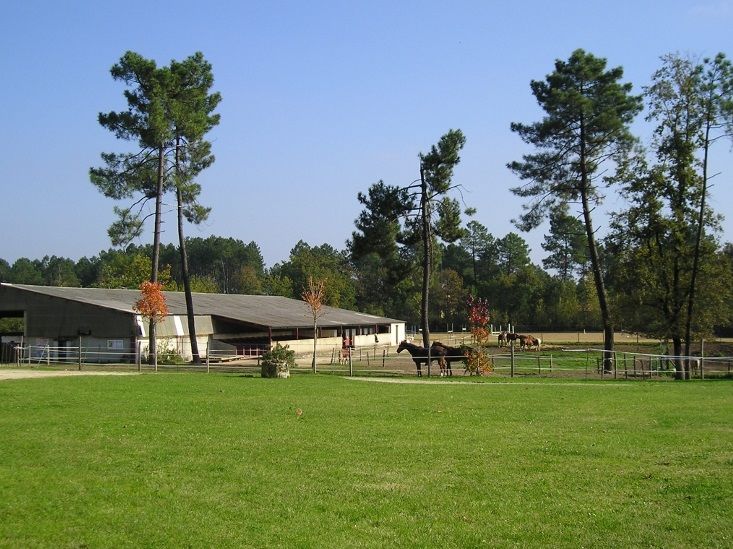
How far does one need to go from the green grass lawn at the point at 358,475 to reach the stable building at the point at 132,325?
2327cm

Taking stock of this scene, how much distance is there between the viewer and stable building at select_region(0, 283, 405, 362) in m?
41.6

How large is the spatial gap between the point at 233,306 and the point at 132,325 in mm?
16776

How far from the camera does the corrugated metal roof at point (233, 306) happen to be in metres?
45.1

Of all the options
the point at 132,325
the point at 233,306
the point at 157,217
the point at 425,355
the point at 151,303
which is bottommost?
the point at 425,355

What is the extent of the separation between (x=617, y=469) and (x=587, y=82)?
30820 mm

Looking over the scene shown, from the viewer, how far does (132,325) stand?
4134 centimetres

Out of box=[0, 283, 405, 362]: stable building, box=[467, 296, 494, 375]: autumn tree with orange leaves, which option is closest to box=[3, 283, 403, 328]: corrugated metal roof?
box=[0, 283, 405, 362]: stable building

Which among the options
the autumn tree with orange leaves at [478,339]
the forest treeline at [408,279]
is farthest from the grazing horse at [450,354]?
the forest treeline at [408,279]

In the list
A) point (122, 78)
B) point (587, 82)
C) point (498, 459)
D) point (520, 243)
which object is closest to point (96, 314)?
point (122, 78)

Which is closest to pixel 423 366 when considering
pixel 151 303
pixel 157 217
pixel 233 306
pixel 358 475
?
pixel 151 303

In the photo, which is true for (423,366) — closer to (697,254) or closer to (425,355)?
(425,355)

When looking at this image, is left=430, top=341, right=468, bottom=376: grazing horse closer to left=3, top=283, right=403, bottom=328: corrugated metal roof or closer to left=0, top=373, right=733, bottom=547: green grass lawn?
left=0, top=373, right=733, bottom=547: green grass lawn

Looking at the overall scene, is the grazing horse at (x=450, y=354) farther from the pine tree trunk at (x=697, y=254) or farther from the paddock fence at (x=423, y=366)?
the pine tree trunk at (x=697, y=254)

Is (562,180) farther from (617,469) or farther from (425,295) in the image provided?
(617,469)
